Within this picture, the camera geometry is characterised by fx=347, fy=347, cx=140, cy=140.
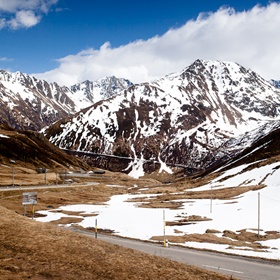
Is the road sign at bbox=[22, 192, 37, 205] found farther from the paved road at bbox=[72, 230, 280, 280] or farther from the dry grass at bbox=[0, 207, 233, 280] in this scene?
the dry grass at bbox=[0, 207, 233, 280]

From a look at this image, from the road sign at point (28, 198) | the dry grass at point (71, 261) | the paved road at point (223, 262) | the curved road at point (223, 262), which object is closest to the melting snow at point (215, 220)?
the curved road at point (223, 262)

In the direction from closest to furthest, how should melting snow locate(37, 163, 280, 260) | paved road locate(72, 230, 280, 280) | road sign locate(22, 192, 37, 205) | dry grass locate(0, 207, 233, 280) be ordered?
dry grass locate(0, 207, 233, 280) < paved road locate(72, 230, 280, 280) < melting snow locate(37, 163, 280, 260) < road sign locate(22, 192, 37, 205)

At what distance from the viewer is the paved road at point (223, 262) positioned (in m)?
28.4

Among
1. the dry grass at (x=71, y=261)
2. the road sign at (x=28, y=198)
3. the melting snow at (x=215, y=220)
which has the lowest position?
the melting snow at (x=215, y=220)

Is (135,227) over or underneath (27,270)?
underneath

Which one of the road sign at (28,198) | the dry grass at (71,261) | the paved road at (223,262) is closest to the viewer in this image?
the dry grass at (71,261)

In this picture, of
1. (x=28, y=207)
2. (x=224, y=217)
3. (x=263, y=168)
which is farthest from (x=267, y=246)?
(x=263, y=168)

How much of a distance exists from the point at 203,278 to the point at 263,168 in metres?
117

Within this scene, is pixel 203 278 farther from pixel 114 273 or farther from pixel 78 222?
pixel 78 222

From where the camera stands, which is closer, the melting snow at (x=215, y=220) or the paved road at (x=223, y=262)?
the paved road at (x=223, y=262)

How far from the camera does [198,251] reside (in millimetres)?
39875

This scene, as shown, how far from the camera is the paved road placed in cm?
2836

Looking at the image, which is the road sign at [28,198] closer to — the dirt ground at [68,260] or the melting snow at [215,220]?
the melting snow at [215,220]

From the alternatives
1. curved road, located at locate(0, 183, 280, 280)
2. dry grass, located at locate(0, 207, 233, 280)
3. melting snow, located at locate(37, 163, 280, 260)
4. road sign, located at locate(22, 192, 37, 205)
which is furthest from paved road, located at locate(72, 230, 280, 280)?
road sign, located at locate(22, 192, 37, 205)
